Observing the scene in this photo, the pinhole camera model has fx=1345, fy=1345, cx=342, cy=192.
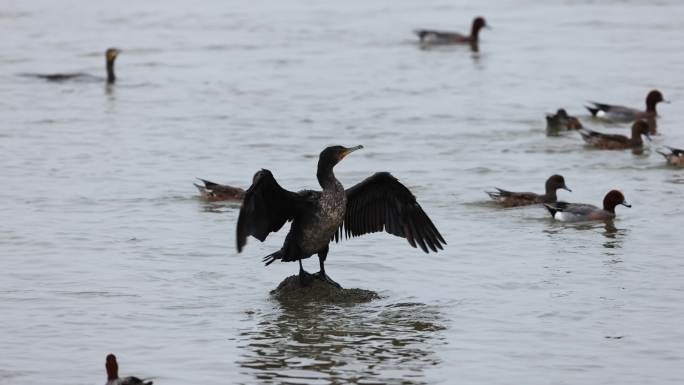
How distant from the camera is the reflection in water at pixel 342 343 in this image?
896cm

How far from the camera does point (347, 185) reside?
16.0 metres

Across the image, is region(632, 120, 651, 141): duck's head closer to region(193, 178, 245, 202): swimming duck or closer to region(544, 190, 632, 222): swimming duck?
region(544, 190, 632, 222): swimming duck

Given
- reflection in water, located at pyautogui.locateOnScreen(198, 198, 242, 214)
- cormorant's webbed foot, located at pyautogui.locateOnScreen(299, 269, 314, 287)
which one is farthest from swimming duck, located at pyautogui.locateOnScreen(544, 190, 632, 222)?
cormorant's webbed foot, located at pyautogui.locateOnScreen(299, 269, 314, 287)

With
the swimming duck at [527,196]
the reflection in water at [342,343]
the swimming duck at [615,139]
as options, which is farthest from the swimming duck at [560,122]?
the reflection in water at [342,343]

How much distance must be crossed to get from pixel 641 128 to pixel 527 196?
4245mm

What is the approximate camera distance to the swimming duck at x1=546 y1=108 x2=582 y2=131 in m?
19.2

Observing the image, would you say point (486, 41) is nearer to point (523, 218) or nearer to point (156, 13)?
point (156, 13)

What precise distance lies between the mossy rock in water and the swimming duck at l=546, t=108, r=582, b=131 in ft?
29.8

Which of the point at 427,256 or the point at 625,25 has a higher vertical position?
the point at 625,25

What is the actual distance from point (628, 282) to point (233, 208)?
Answer: 16.2ft

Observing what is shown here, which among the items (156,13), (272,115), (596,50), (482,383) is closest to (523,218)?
(482,383)

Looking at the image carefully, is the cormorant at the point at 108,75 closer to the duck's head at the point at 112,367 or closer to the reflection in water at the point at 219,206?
the reflection in water at the point at 219,206

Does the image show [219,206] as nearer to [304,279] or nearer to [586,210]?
[586,210]

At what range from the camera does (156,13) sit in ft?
114
